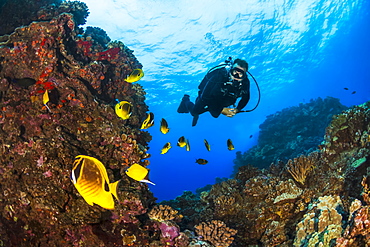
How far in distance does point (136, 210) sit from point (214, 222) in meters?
1.84

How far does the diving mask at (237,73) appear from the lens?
4172mm

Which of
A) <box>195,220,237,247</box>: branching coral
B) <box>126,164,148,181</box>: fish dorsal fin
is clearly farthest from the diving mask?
<box>195,220,237,247</box>: branching coral

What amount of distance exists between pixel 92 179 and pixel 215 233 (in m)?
3.88

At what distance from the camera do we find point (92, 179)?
1.51 metres

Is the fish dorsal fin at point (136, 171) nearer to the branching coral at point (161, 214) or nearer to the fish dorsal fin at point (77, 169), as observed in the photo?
the fish dorsal fin at point (77, 169)

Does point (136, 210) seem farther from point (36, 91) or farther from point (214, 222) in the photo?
point (36, 91)

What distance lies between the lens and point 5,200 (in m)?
4.28

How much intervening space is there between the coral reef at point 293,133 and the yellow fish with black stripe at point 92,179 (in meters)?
12.7

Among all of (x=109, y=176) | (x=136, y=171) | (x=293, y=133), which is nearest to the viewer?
(x=136, y=171)

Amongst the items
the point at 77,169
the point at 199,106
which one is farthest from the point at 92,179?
the point at 199,106

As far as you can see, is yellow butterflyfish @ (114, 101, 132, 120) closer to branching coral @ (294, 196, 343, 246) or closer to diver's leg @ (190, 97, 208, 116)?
diver's leg @ (190, 97, 208, 116)

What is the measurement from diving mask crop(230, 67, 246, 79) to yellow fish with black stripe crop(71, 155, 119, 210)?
3.51m

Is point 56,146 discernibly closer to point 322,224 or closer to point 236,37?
point 322,224

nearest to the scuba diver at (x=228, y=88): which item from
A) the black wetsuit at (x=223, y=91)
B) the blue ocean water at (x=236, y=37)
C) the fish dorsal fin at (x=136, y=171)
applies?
the black wetsuit at (x=223, y=91)
